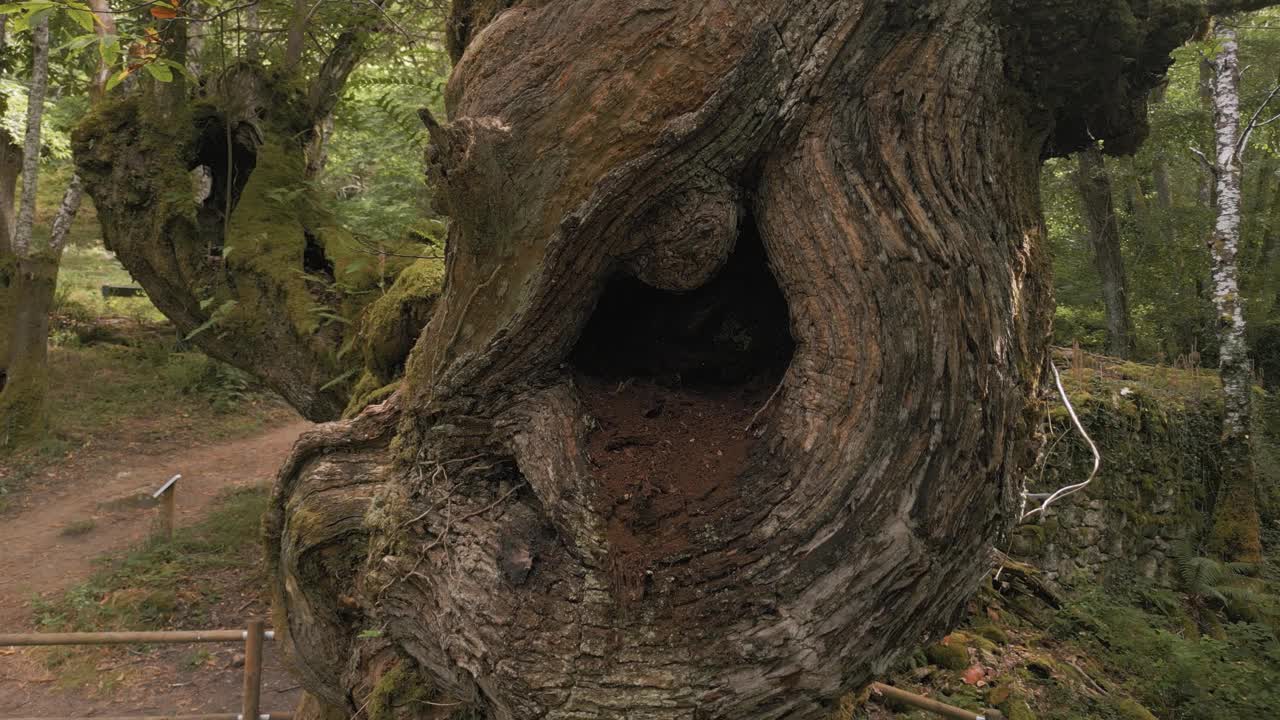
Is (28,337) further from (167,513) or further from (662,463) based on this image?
(662,463)

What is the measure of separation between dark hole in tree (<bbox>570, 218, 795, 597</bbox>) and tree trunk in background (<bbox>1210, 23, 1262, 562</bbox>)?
7931 millimetres

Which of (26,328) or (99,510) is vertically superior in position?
(26,328)

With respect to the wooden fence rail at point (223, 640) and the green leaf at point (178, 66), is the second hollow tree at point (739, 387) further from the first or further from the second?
the wooden fence rail at point (223, 640)

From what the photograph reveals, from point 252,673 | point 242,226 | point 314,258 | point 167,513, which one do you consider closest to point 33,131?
point 167,513

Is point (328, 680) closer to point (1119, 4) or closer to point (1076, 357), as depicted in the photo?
point (1119, 4)

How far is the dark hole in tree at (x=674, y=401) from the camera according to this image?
2.56 meters

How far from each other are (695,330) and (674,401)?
0.47 metres

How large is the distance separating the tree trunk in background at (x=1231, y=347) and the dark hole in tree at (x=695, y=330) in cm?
786

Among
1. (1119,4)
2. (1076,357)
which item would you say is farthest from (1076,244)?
(1119,4)

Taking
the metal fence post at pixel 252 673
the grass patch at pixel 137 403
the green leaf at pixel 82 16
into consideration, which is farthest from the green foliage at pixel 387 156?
the grass patch at pixel 137 403

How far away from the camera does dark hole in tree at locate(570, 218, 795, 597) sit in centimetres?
256

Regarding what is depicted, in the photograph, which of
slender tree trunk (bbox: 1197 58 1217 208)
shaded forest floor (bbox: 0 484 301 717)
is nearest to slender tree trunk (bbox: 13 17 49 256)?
shaded forest floor (bbox: 0 484 301 717)

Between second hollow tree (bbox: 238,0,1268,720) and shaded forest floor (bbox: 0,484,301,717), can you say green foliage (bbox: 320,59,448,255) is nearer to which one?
second hollow tree (bbox: 238,0,1268,720)

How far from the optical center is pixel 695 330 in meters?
3.53
